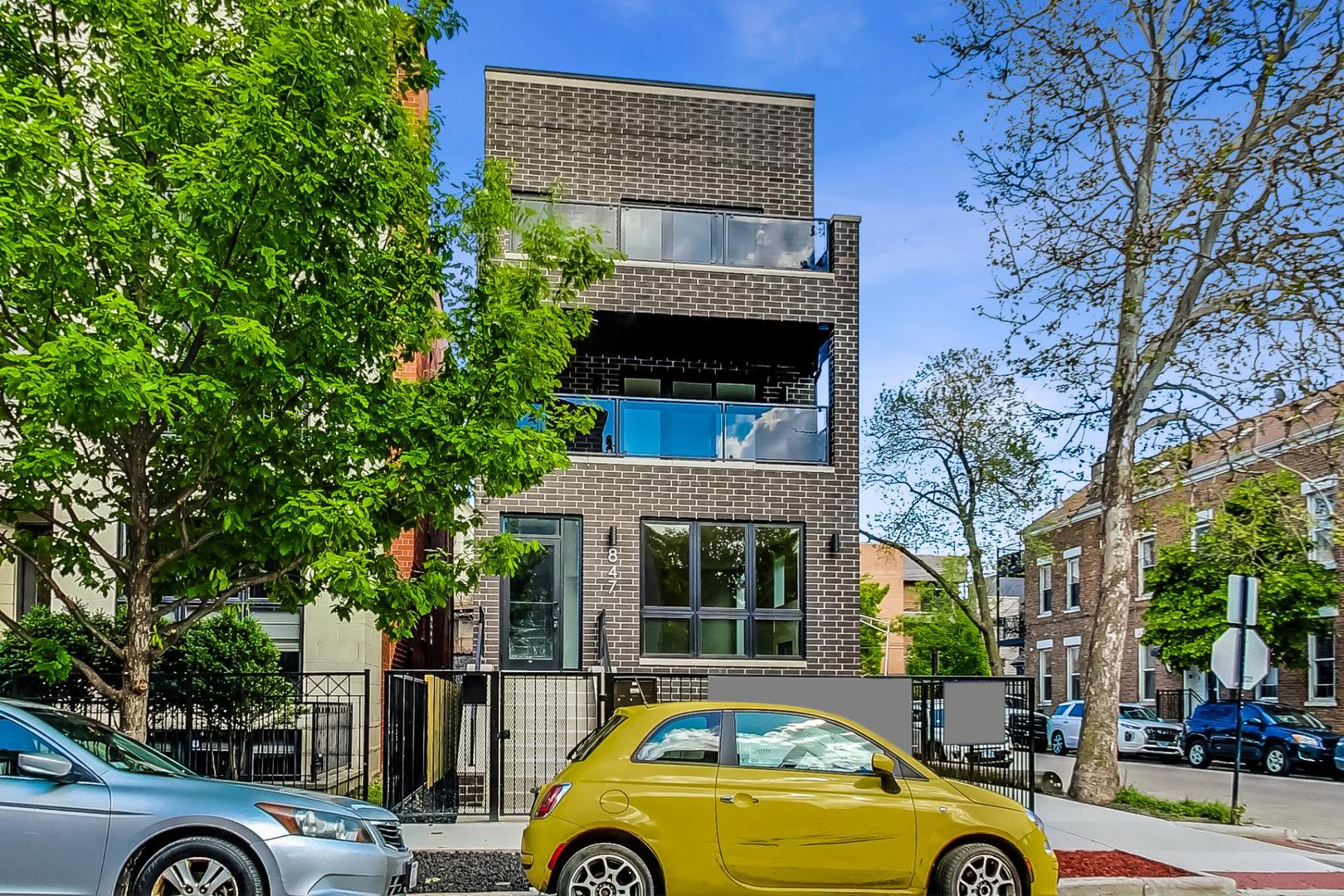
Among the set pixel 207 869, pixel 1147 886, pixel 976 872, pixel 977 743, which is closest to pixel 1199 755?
pixel 977 743

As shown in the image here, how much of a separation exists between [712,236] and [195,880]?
1492 centimetres

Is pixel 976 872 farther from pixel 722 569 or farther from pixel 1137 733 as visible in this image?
pixel 1137 733

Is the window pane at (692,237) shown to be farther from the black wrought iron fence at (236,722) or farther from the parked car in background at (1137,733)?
the parked car in background at (1137,733)

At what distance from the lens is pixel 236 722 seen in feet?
48.2

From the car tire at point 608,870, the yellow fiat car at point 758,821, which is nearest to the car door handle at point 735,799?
the yellow fiat car at point 758,821

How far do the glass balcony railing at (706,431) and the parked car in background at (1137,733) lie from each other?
16875 mm

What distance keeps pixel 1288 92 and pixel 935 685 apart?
10432 millimetres

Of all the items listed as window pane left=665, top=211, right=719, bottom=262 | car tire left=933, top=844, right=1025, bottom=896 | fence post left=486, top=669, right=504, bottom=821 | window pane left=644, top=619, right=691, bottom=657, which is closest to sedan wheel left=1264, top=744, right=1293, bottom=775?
window pane left=644, top=619, right=691, bottom=657

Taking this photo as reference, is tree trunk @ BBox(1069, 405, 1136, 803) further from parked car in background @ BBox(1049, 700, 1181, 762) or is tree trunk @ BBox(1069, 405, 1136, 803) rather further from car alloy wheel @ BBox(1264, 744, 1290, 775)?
parked car in background @ BBox(1049, 700, 1181, 762)

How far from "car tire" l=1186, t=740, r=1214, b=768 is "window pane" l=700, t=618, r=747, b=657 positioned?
17510mm

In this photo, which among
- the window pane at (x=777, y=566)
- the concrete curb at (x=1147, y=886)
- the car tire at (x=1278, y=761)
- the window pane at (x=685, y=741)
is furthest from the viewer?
the car tire at (x=1278, y=761)

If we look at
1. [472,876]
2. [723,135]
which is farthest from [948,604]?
[472,876]

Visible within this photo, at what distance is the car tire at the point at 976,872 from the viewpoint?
8.80 metres

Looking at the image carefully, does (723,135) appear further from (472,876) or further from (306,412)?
(472,876)
